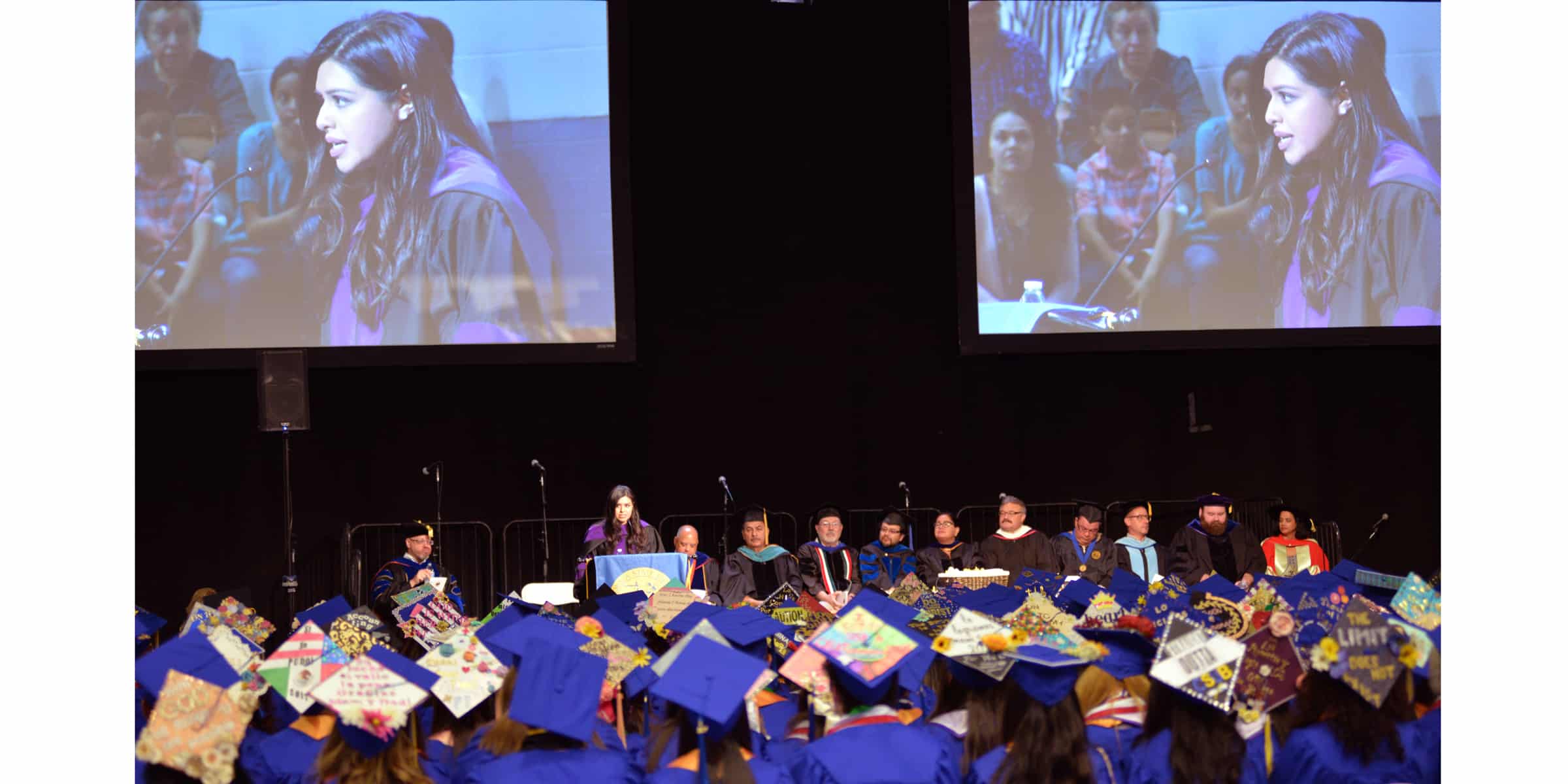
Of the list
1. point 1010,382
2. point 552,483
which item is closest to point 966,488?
point 1010,382

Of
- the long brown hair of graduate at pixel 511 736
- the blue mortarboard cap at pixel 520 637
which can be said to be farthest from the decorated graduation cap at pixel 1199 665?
the blue mortarboard cap at pixel 520 637

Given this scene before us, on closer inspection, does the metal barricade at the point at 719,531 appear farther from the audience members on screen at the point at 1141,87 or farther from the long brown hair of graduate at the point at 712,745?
the long brown hair of graduate at the point at 712,745

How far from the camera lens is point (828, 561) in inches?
318

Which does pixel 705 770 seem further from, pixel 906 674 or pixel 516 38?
pixel 516 38

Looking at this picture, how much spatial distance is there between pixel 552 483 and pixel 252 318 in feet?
7.23

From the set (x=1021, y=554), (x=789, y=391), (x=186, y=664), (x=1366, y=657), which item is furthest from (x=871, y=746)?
(x=789, y=391)

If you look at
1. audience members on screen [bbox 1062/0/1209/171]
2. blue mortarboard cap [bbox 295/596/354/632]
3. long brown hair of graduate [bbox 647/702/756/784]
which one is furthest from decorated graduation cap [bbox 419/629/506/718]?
audience members on screen [bbox 1062/0/1209/171]

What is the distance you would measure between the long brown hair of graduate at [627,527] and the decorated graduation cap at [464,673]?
426 cm

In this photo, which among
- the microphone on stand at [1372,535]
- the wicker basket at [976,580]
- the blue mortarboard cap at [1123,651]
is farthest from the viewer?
the microphone on stand at [1372,535]

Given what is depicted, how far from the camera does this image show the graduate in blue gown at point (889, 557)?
802cm

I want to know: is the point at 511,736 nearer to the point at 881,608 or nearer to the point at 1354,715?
the point at 881,608

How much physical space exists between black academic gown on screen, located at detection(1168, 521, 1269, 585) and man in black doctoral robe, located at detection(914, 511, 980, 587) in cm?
123

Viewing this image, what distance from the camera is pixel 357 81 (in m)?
8.47

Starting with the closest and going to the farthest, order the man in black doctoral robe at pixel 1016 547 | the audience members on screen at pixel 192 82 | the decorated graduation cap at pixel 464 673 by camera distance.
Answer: the decorated graduation cap at pixel 464 673 < the man in black doctoral robe at pixel 1016 547 < the audience members on screen at pixel 192 82
